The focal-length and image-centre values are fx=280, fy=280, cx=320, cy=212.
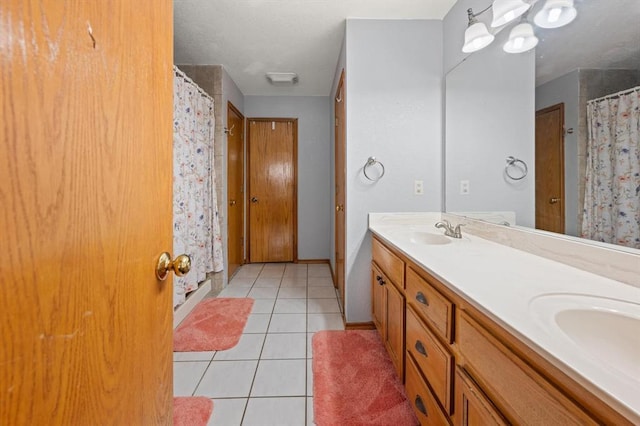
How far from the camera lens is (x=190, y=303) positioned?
2461 mm

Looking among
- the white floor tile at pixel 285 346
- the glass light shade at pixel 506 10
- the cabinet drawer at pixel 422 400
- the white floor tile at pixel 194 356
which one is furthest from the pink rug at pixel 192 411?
the glass light shade at pixel 506 10

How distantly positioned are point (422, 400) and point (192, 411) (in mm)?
1100

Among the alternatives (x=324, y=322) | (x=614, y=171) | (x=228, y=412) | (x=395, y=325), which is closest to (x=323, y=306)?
(x=324, y=322)

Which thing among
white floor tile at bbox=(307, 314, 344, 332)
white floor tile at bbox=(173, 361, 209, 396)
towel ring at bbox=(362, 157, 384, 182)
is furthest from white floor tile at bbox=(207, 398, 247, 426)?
→ towel ring at bbox=(362, 157, 384, 182)

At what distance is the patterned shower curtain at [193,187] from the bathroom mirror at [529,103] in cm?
207

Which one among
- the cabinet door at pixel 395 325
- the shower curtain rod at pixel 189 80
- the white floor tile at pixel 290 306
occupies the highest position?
the shower curtain rod at pixel 189 80

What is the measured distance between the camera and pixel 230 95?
10.8ft

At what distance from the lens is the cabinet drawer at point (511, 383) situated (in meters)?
0.53

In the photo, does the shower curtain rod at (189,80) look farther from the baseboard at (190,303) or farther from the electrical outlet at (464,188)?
the electrical outlet at (464,188)

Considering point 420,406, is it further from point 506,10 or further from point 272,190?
point 272,190

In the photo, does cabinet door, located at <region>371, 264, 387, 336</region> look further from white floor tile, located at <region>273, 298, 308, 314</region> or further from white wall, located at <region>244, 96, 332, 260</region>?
white wall, located at <region>244, 96, 332, 260</region>

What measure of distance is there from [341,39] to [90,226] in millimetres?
2588

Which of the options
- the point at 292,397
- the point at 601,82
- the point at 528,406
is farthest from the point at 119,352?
the point at 601,82

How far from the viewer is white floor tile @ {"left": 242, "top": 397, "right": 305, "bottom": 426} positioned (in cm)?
132
